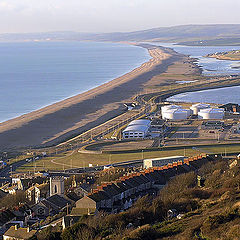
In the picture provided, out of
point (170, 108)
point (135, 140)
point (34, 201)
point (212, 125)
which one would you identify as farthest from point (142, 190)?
point (170, 108)

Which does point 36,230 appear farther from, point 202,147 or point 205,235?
point 202,147

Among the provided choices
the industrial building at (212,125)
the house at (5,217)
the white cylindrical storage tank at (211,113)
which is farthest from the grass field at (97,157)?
the house at (5,217)

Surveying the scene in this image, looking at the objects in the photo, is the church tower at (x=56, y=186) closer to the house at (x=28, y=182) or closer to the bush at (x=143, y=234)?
the house at (x=28, y=182)

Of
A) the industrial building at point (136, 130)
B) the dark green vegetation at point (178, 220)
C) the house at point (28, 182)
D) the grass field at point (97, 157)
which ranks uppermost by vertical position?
the dark green vegetation at point (178, 220)

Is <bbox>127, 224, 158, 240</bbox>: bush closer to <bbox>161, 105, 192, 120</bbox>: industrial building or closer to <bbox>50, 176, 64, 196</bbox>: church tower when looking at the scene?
<bbox>50, 176, 64, 196</bbox>: church tower

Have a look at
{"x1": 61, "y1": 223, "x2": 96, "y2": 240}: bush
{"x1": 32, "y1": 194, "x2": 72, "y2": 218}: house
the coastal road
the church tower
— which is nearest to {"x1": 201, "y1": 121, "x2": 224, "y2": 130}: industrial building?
the coastal road

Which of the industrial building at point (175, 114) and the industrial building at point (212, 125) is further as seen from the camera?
the industrial building at point (175, 114)

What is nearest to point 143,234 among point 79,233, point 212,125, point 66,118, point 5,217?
point 79,233
